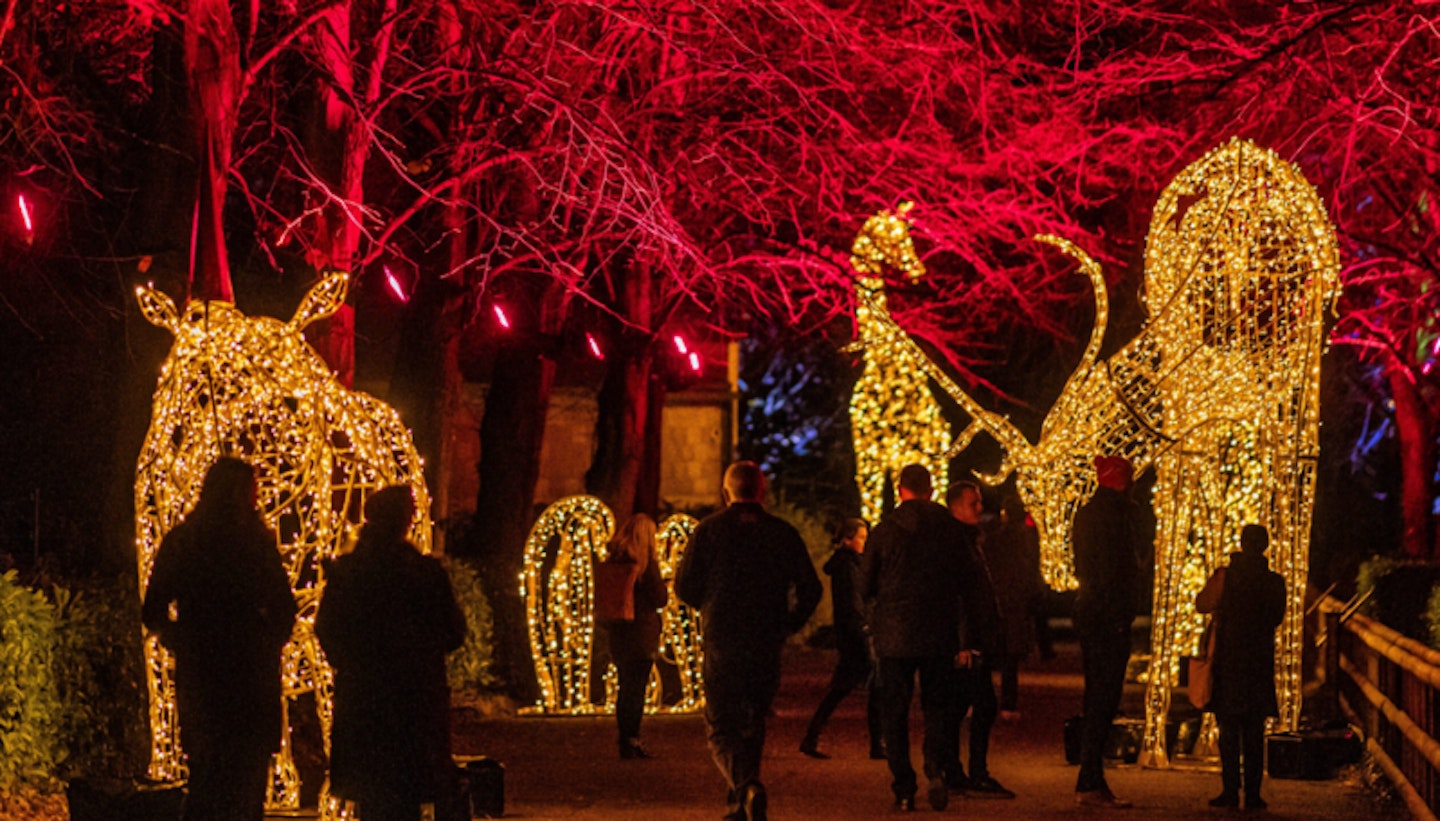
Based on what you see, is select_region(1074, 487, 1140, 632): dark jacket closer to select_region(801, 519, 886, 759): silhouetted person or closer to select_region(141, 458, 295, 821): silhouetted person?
select_region(801, 519, 886, 759): silhouetted person

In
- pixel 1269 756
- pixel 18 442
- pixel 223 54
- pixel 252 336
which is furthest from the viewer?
pixel 18 442

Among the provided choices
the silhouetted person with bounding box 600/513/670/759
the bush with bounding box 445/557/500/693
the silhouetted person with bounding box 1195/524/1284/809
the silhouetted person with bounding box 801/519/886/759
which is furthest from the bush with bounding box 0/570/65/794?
the bush with bounding box 445/557/500/693

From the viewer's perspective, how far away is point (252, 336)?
1090 cm

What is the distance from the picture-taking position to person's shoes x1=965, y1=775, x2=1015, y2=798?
12844 millimetres

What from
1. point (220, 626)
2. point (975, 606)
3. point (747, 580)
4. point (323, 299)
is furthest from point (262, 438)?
point (975, 606)

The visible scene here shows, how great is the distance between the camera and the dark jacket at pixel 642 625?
54.2 feet

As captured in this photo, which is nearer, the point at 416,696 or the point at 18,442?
the point at 416,696

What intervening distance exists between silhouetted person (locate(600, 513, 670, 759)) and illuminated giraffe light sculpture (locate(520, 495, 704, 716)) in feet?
6.11

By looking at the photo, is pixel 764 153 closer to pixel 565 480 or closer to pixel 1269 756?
pixel 1269 756

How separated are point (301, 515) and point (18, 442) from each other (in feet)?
58.3

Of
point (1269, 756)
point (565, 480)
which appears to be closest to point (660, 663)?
point (1269, 756)

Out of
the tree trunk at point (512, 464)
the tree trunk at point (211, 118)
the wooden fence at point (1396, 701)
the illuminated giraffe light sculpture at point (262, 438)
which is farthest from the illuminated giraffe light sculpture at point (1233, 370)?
the tree trunk at point (512, 464)

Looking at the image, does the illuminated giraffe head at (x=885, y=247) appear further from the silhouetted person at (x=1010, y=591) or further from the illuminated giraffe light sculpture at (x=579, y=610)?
the illuminated giraffe light sculpture at (x=579, y=610)

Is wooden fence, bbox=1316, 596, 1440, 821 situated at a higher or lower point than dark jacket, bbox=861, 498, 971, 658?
lower
